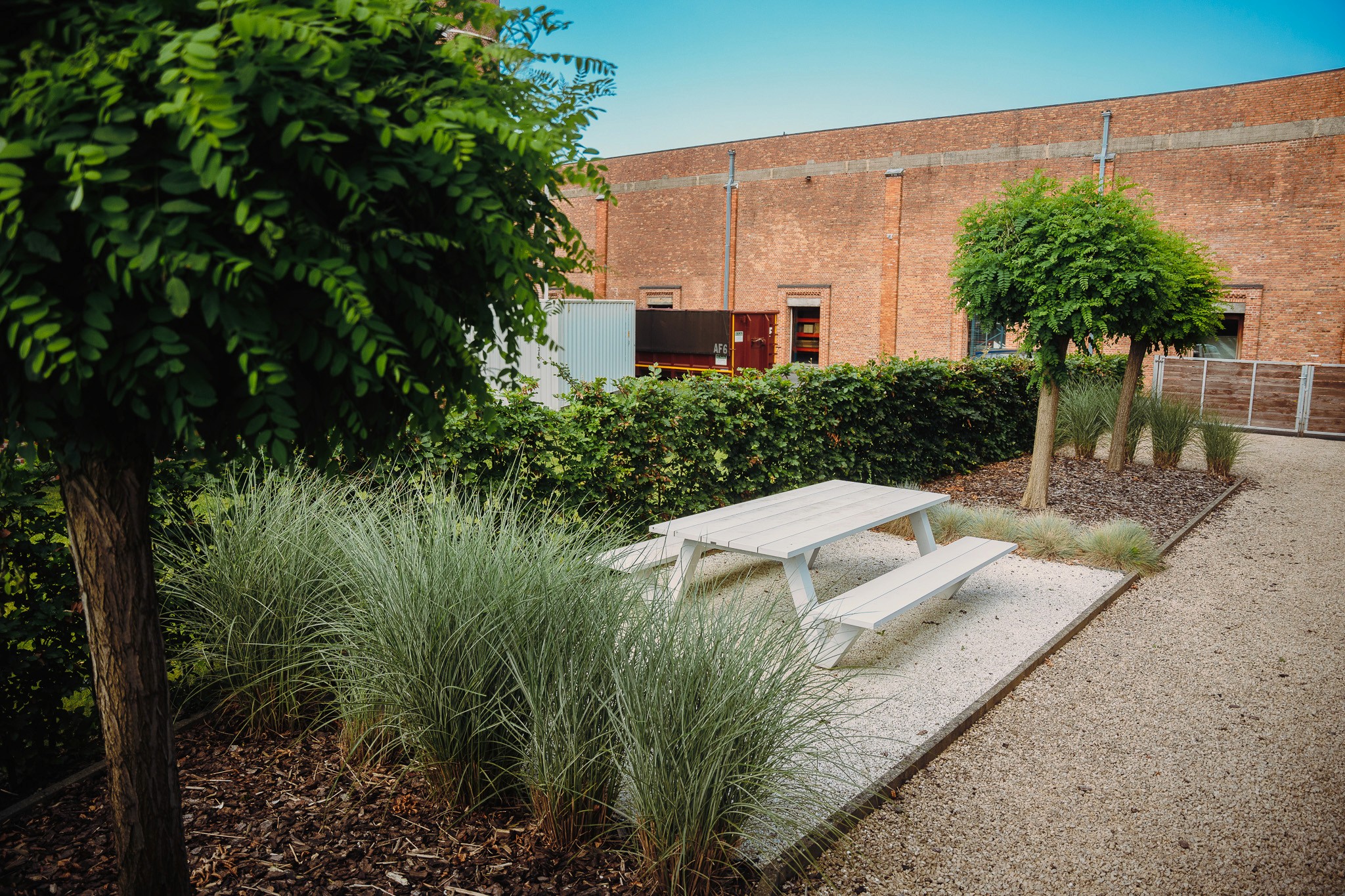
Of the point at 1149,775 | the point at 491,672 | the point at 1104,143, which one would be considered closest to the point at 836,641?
the point at 1149,775

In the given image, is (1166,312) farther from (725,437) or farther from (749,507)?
(749,507)

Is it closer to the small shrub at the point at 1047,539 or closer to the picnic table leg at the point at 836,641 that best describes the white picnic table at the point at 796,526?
the picnic table leg at the point at 836,641

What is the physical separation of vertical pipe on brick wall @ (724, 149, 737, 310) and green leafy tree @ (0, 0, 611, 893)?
24.7 m

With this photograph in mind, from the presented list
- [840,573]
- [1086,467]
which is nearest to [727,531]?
[840,573]

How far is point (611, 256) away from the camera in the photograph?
29391 millimetres

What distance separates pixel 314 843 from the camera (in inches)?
105

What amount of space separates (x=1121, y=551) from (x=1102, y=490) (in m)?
2.91

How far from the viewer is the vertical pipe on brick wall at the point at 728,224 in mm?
26266

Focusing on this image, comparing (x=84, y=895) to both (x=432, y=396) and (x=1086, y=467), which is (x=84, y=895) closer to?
(x=432, y=396)

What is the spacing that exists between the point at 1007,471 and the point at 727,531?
6825 mm

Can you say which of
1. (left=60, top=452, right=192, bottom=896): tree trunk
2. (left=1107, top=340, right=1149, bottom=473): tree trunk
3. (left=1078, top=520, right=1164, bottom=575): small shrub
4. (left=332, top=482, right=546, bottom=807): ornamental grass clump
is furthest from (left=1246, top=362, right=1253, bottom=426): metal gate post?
(left=60, top=452, right=192, bottom=896): tree trunk

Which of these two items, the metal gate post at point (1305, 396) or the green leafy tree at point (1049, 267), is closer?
the green leafy tree at point (1049, 267)

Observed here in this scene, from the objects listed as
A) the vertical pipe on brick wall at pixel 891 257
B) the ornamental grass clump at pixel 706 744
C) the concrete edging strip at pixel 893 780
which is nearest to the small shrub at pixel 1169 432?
the concrete edging strip at pixel 893 780

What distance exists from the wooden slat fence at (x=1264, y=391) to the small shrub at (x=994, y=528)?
35.5 feet
